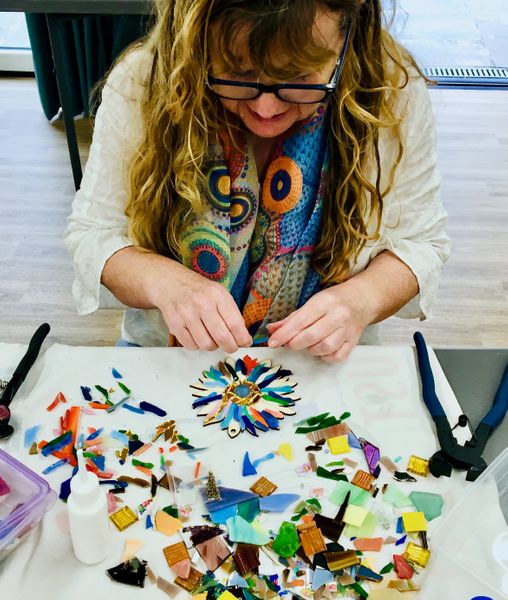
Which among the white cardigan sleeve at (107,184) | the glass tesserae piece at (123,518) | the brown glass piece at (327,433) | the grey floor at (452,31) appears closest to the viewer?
the glass tesserae piece at (123,518)

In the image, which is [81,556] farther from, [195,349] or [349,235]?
[349,235]

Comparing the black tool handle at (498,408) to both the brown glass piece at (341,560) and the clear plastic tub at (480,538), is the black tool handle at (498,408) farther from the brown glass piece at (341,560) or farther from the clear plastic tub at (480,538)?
the brown glass piece at (341,560)

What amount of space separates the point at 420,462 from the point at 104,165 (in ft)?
2.32

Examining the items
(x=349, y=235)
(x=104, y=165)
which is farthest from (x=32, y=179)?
(x=349, y=235)

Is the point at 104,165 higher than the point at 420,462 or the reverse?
higher

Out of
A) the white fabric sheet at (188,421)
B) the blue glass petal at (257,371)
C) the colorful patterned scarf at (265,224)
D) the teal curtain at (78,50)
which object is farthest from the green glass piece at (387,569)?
the teal curtain at (78,50)

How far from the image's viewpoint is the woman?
3.22ft

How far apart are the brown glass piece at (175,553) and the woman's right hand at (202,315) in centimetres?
29

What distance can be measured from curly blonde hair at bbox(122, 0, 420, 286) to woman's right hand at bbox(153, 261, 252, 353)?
14 centimetres

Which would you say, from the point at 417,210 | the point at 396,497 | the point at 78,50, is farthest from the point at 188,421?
the point at 78,50

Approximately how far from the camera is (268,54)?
87 cm

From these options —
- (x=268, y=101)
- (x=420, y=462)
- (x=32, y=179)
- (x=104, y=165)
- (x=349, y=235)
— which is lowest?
Answer: (x=32, y=179)

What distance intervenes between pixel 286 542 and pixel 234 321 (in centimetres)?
32

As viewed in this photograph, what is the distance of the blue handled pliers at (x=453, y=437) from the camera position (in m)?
0.88
